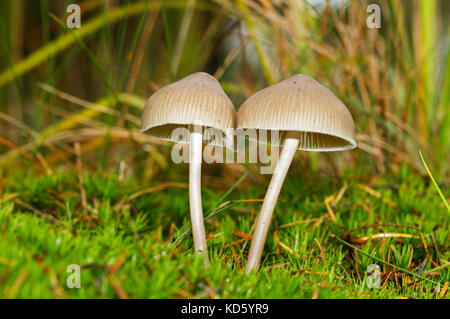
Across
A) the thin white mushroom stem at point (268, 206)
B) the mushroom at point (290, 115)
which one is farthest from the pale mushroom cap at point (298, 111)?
the thin white mushroom stem at point (268, 206)

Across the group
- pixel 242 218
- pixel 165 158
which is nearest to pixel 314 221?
pixel 242 218

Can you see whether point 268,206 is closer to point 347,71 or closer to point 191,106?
point 191,106

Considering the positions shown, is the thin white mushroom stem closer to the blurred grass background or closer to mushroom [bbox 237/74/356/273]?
mushroom [bbox 237/74/356/273]

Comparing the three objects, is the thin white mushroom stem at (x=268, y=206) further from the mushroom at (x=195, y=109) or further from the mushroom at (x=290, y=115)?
the mushroom at (x=195, y=109)

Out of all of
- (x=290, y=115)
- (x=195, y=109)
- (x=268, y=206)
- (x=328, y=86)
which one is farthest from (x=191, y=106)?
(x=328, y=86)

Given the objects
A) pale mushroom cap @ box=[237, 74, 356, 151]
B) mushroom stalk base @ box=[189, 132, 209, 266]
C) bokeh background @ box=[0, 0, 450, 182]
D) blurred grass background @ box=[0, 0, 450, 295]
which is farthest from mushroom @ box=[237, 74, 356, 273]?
bokeh background @ box=[0, 0, 450, 182]
